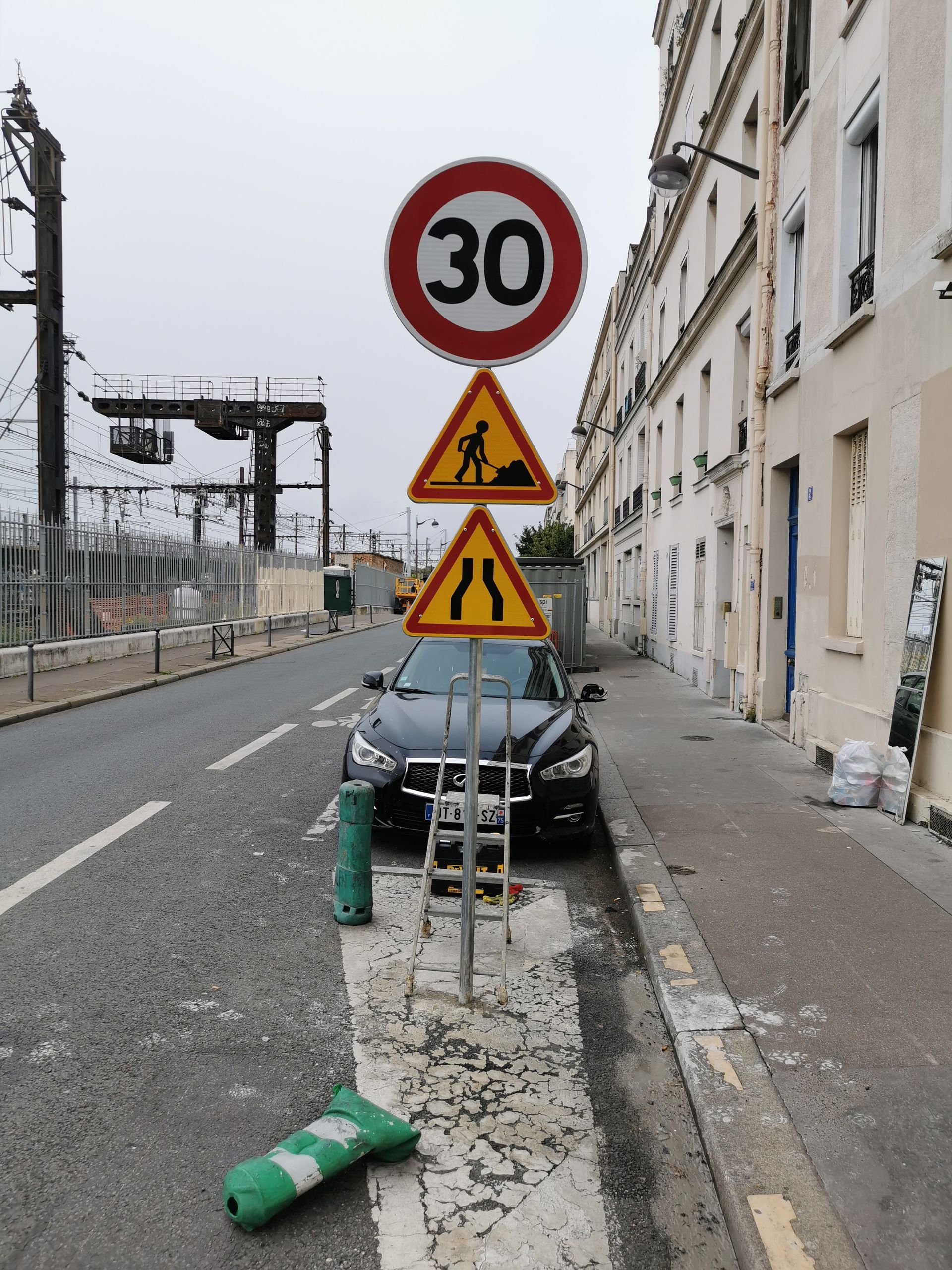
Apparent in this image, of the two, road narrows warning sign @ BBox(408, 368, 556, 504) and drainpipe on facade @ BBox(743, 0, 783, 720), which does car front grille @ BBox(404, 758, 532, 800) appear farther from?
drainpipe on facade @ BBox(743, 0, 783, 720)

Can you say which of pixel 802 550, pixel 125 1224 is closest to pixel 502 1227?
pixel 125 1224

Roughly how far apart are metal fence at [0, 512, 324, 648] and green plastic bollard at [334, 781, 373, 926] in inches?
522

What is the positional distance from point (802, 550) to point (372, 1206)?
26.3ft

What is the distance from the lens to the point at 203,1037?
10.7 feet

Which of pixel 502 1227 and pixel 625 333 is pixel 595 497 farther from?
pixel 502 1227

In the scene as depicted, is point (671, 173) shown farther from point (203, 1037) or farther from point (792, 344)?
point (203, 1037)

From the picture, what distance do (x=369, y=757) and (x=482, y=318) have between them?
3.13 metres

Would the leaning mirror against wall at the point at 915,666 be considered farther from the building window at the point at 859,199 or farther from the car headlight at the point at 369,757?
the car headlight at the point at 369,757

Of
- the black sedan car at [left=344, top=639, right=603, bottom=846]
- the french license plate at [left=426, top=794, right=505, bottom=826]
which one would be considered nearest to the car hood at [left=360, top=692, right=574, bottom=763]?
the black sedan car at [left=344, top=639, right=603, bottom=846]

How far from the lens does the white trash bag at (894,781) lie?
245 inches

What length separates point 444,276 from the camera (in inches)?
132

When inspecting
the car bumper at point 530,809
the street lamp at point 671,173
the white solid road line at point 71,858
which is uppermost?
the street lamp at point 671,173

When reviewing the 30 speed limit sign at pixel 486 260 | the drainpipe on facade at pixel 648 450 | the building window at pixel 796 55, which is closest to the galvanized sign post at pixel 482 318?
the 30 speed limit sign at pixel 486 260

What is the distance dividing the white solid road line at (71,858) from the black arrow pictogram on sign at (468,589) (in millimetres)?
2932
